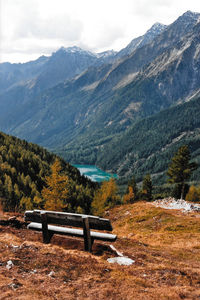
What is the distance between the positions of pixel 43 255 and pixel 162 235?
55.2 feet

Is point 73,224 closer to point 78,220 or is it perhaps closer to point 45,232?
point 78,220

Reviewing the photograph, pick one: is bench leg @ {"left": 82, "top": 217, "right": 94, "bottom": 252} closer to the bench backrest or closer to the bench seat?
the bench backrest

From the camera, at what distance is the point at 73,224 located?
11.8m


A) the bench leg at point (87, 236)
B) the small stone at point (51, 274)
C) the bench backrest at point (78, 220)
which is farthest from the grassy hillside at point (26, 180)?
the small stone at point (51, 274)

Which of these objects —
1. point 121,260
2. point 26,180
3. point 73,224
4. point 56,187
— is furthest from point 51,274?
point 26,180

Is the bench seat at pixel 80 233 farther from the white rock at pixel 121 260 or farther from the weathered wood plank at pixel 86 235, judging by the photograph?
the white rock at pixel 121 260

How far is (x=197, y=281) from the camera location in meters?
9.71

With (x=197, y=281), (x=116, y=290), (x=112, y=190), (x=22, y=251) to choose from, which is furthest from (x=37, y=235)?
(x=112, y=190)

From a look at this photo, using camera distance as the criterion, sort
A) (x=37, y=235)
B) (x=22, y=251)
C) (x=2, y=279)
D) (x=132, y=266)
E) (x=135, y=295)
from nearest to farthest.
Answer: (x=135, y=295), (x=2, y=279), (x=132, y=266), (x=22, y=251), (x=37, y=235)

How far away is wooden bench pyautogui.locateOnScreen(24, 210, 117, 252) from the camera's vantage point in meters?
11.7

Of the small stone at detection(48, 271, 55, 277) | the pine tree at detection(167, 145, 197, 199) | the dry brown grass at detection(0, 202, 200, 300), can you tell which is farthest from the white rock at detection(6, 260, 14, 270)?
the pine tree at detection(167, 145, 197, 199)

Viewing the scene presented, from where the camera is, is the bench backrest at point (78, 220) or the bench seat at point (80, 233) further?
the bench seat at point (80, 233)

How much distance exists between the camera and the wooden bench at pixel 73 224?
38.3 feet

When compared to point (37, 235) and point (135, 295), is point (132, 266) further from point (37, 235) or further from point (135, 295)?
point (37, 235)
